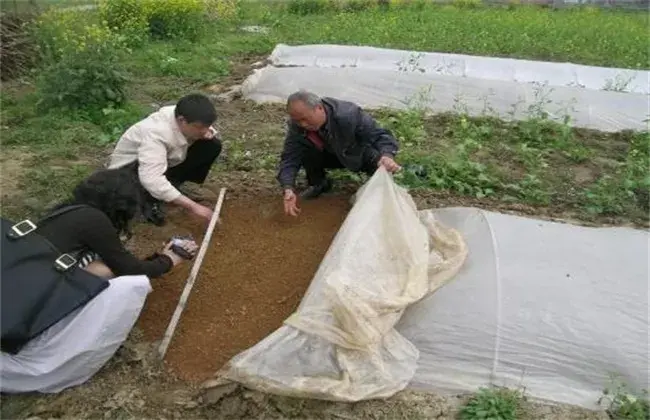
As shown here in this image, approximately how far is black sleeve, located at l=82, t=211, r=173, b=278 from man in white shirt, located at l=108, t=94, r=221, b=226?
2.16 ft

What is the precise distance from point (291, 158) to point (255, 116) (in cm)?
224

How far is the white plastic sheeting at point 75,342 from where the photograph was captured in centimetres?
261

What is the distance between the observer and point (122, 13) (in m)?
9.23

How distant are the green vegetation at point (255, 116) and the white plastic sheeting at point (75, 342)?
194 cm

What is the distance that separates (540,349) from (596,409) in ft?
1.04

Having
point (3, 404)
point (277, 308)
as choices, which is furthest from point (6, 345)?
point (277, 308)

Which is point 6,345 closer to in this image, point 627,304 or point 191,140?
point 191,140

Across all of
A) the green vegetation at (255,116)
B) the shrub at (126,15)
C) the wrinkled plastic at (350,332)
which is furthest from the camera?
the shrub at (126,15)

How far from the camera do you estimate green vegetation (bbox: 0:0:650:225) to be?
474 centimetres

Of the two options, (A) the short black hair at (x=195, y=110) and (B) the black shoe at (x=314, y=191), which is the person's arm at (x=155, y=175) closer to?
(A) the short black hair at (x=195, y=110)

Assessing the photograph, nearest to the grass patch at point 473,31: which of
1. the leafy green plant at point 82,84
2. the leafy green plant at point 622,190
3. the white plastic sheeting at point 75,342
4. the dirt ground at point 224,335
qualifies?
the leafy green plant at point 82,84

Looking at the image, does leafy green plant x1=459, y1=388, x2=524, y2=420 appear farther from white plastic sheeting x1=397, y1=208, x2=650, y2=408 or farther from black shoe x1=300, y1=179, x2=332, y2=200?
black shoe x1=300, y1=179, x2=332, y2=200

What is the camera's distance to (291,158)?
409 cm

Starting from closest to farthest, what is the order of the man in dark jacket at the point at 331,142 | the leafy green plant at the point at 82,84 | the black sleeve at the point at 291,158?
1. the man in dark jacket at the point at 331,142
2. the black sleeve at the point at 291,158
3. the leafy green plant at the point at 82,84
